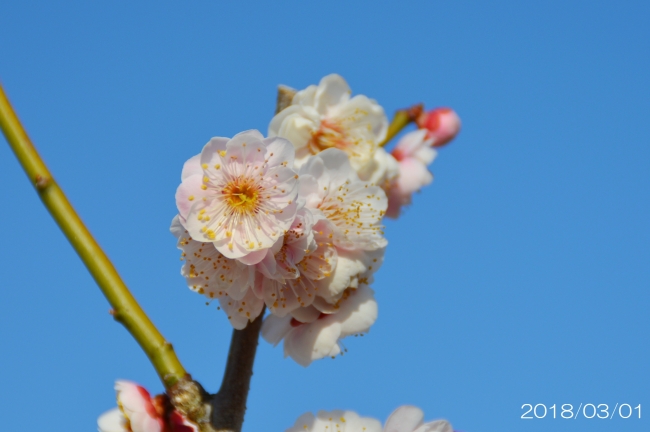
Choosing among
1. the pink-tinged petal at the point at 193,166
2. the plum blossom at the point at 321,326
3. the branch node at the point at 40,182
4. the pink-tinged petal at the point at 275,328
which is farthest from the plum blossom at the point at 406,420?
the branch node at the point at 40,182

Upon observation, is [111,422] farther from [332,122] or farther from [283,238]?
[332,122]

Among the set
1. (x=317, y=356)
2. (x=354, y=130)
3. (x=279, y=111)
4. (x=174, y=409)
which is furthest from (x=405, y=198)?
(x=174, y=409)

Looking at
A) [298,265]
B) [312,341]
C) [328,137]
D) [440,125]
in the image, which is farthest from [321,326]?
[440,125]

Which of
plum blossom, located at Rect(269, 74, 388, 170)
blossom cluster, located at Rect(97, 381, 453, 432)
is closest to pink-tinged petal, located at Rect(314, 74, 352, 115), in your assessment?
plum blossom, located at Rect(269, 74, 388, 170)

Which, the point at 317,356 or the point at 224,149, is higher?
the point at 224,149

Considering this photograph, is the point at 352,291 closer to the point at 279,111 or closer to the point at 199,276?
the point at 199,276

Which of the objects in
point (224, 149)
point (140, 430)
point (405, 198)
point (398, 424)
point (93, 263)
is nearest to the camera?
point (93, 263)
